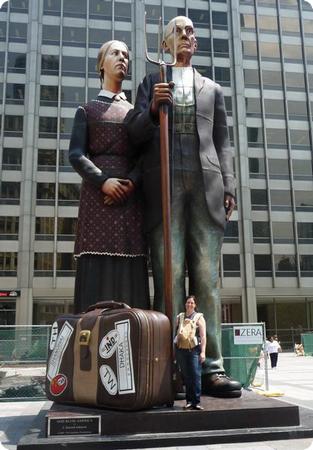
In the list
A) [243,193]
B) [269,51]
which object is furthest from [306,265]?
[269,51]

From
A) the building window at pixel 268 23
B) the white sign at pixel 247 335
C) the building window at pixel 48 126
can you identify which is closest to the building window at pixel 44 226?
the building window at pixel 48 126

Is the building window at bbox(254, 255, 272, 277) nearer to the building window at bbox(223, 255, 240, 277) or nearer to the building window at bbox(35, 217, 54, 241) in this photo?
the building window at bbox(223, 255, 240, 277)

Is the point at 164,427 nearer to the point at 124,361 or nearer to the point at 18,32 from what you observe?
the point at 124,361

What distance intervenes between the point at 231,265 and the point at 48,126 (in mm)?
19344

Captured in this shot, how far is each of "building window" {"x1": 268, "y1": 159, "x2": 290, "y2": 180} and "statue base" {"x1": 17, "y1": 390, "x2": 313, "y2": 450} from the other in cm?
4260

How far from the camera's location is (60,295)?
4178cm

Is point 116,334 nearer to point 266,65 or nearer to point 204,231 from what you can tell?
point 204,231

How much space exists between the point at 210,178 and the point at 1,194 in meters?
39.2

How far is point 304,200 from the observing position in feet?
151

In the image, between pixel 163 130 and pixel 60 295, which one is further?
pixel 60 295

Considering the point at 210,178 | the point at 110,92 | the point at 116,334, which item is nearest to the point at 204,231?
the point at 210,178

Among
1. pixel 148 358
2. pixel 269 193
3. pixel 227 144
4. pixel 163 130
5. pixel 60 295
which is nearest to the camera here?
pixel 148 358

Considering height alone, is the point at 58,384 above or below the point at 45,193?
below

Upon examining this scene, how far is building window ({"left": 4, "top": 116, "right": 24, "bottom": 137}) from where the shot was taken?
4350 centimetres
